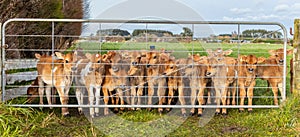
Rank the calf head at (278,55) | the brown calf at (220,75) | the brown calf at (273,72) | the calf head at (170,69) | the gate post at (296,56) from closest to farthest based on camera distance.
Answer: the gate post at (296,56) < the brown calf at (220,75) < the calf head at (170,69) < the brown calf at (273,72) < the calf head at (278,55)

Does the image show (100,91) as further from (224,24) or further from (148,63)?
(224,24)

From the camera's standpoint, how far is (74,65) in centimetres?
809

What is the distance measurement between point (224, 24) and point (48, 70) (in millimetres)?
3794

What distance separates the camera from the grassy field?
619 centimetres

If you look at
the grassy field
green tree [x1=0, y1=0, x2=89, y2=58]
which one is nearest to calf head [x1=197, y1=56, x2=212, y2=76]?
the grassy field

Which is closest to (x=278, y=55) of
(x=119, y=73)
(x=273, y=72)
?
(x=273, y=72)

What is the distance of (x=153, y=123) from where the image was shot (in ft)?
22.8

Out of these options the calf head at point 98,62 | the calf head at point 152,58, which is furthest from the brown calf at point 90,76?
the calf head at point 152,58

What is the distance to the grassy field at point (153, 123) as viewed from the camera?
6.19 metres

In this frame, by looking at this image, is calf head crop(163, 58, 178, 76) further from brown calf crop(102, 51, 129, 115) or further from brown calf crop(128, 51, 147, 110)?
brown calf crop(102, 51, 129, 115)

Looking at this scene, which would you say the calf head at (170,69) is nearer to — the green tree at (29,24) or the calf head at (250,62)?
the calf head at (250,62)

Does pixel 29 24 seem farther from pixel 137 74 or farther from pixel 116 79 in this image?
pixel 137 74

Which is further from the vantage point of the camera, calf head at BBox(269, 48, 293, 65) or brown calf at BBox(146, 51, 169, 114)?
calf head at BBox(269, 48, 293, 65)

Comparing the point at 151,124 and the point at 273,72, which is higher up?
the point at 273,72
